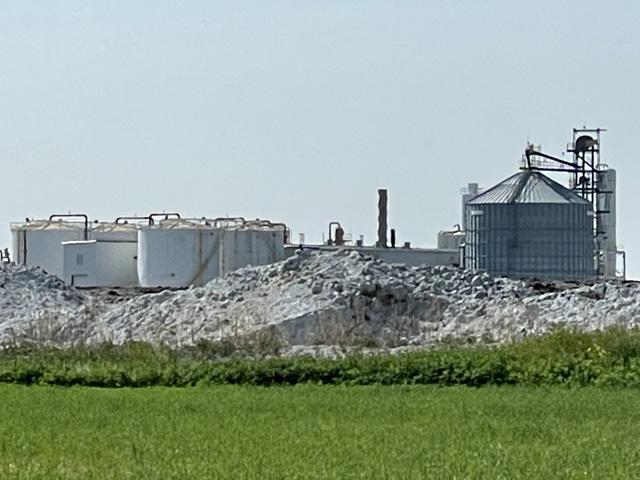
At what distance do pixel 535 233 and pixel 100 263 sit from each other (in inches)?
670

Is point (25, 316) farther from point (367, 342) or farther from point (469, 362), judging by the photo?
point (469, 362)

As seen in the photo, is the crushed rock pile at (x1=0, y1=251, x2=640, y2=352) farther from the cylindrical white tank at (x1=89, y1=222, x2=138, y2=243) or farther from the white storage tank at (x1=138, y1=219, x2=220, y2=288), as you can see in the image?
the cylindrical white tank at (x1=89, y1=222, x2=138, y2=243)

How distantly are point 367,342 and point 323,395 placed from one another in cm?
1228

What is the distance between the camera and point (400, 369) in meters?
23.5

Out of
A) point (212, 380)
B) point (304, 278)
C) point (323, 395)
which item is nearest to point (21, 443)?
point (323, 395)

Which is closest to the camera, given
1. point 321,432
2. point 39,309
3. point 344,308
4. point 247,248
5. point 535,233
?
point 321,432

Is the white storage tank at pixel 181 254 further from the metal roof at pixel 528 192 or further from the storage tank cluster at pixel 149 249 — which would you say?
the metal roof at pixel 528 192

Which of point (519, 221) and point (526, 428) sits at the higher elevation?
point (519, 221)

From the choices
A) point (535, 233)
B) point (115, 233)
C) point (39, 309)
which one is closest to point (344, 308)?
point (39, 309)

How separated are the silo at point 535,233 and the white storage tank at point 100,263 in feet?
46.1

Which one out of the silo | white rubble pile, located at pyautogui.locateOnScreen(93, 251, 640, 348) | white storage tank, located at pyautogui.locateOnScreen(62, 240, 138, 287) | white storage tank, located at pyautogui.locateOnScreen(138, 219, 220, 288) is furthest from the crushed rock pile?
white storage tank, located at pyautogui.locateOnScreen(62, 240, 138, 287)

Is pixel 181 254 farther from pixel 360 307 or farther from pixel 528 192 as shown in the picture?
pixel 360 307

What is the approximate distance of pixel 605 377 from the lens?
23203 millimetres

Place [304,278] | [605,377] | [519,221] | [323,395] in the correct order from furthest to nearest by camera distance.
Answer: [519,221]
[304,278]
[605,377]
[323,395]
